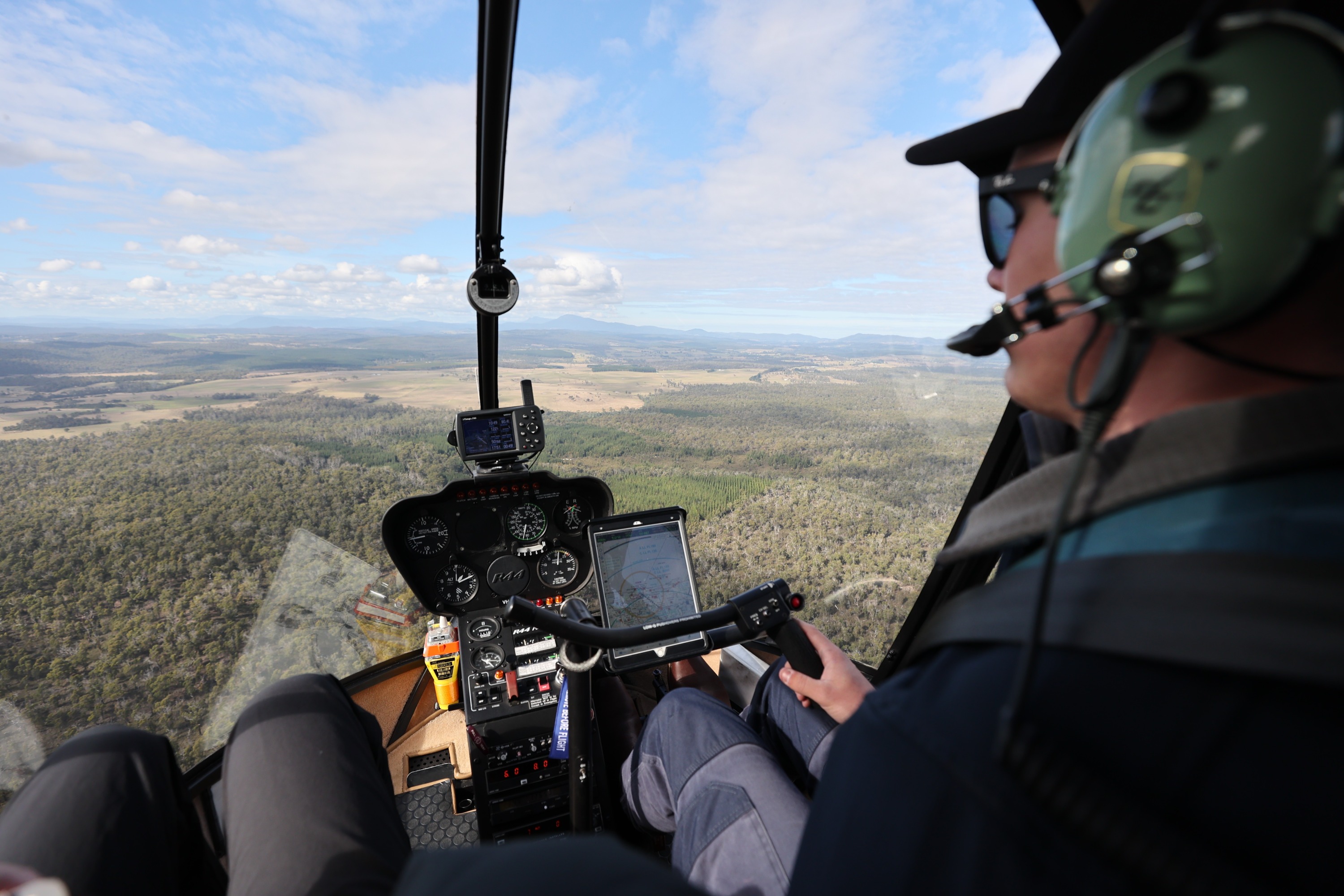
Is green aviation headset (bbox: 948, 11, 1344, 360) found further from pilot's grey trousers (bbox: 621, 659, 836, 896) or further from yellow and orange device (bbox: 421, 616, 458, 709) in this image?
yellow and orange device (bbox: 421, 616, 458, 709)

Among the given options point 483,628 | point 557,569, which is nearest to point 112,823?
point 483,628

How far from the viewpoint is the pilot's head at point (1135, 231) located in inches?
16.7

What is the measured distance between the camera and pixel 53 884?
52 centimetres

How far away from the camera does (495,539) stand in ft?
8.20

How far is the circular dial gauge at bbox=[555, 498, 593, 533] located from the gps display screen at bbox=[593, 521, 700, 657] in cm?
57

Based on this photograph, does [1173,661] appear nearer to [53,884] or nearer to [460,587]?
[53,884]

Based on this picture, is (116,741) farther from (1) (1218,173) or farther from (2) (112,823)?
(1) (1218,173)

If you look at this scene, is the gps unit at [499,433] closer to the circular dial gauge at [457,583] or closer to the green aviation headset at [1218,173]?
the circular dial gauge at [457,583]

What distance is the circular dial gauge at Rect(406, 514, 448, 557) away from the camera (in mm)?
2354

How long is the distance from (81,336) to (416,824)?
8.28 feet

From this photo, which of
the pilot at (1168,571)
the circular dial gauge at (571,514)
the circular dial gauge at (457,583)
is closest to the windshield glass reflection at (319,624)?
the circular dial gauge at (457,583)

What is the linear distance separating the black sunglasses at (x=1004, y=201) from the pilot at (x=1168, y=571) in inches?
3.4

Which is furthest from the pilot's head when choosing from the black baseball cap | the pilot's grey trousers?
the pilot's grey trousers

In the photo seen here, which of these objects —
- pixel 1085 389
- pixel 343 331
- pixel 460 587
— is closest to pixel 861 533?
pixel 460 587
